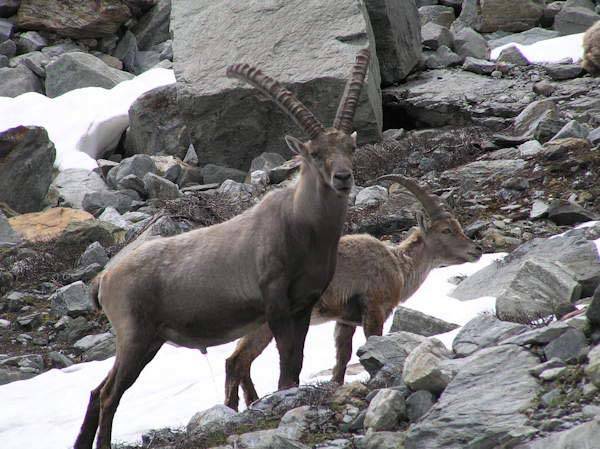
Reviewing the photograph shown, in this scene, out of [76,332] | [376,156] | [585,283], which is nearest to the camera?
[585,283]

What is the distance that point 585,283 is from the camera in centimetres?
A: 859

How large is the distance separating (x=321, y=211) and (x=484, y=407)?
2.65 metres

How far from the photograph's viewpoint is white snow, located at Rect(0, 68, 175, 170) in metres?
20.8

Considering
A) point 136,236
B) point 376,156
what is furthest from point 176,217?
point 376,156

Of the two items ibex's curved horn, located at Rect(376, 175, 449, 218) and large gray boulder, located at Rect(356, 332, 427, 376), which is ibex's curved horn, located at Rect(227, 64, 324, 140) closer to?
large gray boulder, located at Rect(356, 332, 427, 376)

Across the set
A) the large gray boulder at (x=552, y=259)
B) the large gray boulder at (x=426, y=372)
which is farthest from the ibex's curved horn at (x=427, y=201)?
the large gray boulder at (x=426, y=372)

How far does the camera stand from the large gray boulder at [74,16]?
27391mm

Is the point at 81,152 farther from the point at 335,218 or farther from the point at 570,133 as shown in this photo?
the point at 335,218

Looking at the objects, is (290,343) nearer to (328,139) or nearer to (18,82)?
(328,139)

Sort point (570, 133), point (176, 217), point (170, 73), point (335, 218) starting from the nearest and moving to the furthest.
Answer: point (335, 218), point (176, 217), point (570, 133), point (170, 73)

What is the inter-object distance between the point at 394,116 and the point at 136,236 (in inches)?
246

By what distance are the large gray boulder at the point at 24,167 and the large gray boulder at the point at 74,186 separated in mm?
402

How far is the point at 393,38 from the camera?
18922 millimetres

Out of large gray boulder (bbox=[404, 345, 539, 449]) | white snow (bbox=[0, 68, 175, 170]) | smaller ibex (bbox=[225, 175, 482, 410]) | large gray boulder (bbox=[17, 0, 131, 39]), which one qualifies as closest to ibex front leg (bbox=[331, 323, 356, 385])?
smaller ibex (bbox=[225, 175, 482, 410])
